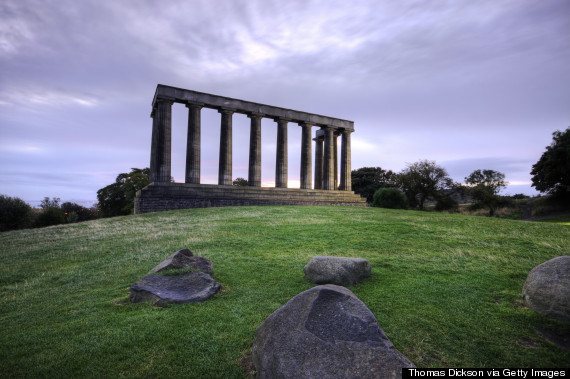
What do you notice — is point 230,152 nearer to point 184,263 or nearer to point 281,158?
point 281,158

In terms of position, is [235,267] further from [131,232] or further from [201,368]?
[131,232]

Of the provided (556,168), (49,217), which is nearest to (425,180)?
(556,168)

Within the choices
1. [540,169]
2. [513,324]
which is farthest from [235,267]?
[540,169]

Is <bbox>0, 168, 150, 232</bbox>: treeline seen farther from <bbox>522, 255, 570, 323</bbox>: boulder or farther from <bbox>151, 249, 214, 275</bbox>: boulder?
<bbox>522, 255, 570, 323</bbox>: boulder

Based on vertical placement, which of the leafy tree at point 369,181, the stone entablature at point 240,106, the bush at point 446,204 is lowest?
the bush at point 446,204

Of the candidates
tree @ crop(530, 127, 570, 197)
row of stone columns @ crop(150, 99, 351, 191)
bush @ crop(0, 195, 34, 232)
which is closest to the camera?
bush @ crop(0, 195, 34, 232)

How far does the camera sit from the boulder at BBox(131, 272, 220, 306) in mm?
6805

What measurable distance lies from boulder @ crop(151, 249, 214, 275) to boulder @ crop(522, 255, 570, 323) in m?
7.94

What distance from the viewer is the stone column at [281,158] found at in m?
43.7

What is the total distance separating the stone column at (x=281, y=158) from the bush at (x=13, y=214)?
103 ft

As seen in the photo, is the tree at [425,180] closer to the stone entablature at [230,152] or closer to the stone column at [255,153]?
the stone entablature at [230,152]

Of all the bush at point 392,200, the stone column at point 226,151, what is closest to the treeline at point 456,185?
the bush at point 392,200

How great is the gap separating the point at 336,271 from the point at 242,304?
2.63 meters

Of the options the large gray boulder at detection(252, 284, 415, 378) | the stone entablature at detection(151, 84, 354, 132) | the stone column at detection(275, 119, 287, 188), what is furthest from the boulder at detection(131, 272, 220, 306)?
the stone column at detection(275, 119, 287, 188)
